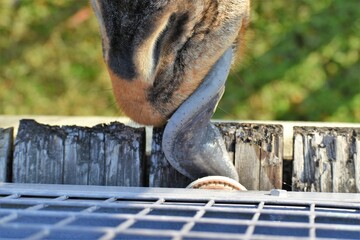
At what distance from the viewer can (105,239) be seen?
1151mm

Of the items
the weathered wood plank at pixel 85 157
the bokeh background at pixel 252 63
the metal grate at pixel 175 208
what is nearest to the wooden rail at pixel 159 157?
the weathered wood plank at pixel 85 157

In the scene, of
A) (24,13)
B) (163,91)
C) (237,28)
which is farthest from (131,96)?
(24,13)

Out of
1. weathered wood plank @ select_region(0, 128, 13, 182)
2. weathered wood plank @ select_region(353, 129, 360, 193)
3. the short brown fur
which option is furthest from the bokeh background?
the short brown fur

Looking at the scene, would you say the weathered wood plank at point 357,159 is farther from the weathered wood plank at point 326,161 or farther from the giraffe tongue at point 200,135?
the giraffe tongue at point 200,135

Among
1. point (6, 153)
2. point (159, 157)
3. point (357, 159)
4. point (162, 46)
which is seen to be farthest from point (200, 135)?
point (6, 153)

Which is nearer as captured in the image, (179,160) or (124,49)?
(124,49)

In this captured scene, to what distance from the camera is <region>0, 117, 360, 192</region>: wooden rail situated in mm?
1958

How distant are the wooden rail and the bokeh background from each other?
1.44m

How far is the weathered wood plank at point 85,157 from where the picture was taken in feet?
6.52

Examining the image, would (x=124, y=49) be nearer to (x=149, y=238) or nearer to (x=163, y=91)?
(x=163, y=91)

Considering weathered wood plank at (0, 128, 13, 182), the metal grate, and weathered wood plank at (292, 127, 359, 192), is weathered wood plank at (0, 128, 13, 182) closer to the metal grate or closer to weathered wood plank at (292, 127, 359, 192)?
the metal grate

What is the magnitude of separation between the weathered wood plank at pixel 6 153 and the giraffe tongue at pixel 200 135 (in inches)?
17.1

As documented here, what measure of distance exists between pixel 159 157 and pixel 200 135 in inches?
5.4

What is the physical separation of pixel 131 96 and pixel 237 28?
0.33 meters
